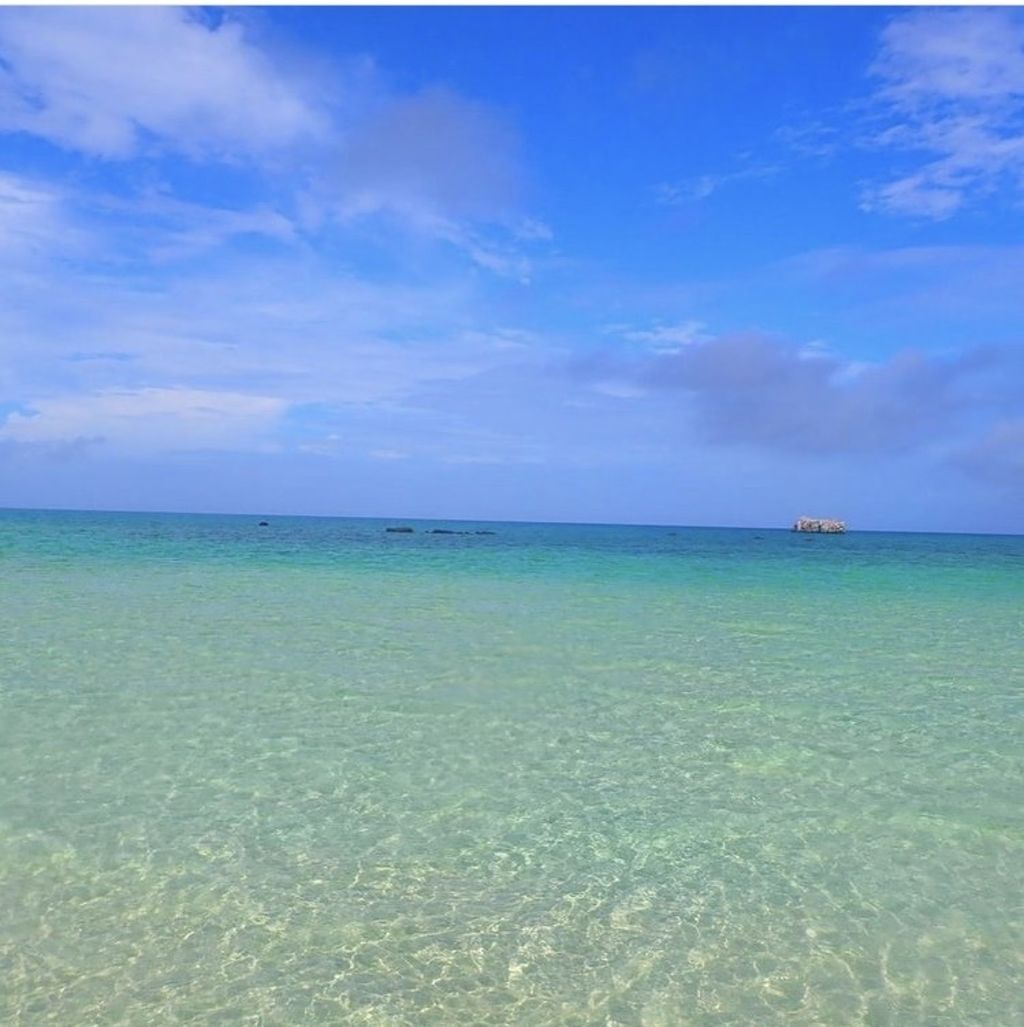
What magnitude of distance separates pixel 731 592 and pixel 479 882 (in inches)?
1049

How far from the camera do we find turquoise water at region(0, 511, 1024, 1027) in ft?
17.6

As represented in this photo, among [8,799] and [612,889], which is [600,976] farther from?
[8,799]

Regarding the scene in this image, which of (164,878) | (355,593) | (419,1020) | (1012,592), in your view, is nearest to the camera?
(419,1020)

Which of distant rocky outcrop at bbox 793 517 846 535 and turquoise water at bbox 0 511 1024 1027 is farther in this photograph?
distant rocky outcrop at bbox 793 517 846 535

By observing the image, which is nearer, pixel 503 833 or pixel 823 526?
pixel 503 833

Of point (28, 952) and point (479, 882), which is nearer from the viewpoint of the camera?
point (28, 952)

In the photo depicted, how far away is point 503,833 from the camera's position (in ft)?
25.6

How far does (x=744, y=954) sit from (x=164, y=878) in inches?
180

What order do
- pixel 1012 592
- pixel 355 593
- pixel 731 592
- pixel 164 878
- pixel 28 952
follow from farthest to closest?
pixel 1012 592 → pixel 731 592 → pixel 355 593 → pixel 164 878 → pixel 28 952

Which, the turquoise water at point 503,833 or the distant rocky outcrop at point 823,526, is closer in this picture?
the turquoise water at point 503,833

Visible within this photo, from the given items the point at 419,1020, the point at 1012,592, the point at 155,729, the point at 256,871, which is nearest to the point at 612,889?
the point at 419,1020

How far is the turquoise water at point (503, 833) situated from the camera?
5.36 m

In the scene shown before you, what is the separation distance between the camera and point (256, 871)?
6879mm

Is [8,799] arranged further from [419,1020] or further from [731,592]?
[731,592]
